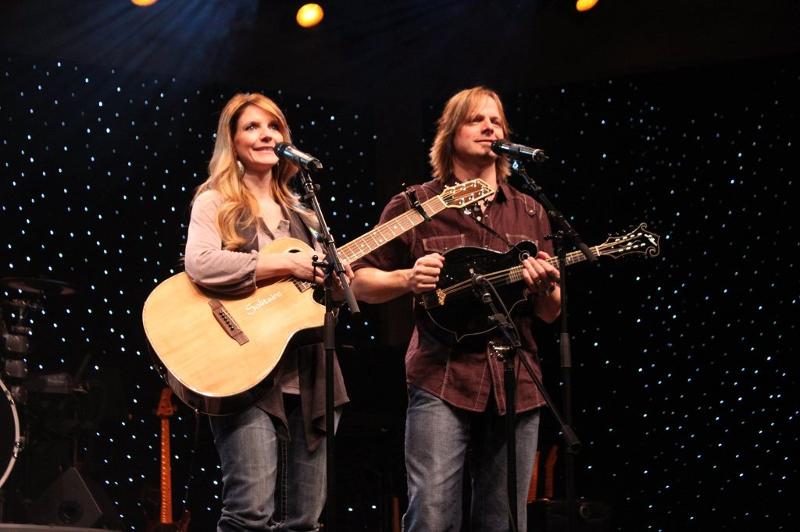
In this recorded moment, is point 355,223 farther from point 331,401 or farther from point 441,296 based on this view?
point 331,401

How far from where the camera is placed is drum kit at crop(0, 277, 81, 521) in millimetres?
5594

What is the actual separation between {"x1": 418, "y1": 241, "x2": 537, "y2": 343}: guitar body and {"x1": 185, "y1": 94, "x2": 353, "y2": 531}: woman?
375 millimetres

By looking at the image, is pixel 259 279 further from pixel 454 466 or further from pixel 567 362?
pixel 567 362

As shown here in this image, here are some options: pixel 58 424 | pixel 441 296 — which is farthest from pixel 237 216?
pixel 58 424

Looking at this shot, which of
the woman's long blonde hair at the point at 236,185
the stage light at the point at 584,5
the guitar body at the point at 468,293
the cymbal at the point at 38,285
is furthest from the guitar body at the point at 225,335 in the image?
the stage light at the point at 584,5

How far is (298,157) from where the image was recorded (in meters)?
3.05

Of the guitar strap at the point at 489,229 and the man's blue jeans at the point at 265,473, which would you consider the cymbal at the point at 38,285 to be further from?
the guitar strap at the point at 489,229

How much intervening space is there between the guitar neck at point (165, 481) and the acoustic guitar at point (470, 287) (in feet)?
9.59

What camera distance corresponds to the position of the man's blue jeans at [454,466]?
3203mm

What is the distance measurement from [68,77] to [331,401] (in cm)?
414

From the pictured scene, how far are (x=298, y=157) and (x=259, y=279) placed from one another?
476 mm

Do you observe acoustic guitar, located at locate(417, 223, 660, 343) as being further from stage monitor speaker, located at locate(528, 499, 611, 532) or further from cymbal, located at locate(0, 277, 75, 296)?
cymbal, located at locate(0, 277, 75, 296)

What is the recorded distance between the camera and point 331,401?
2869 millimetres

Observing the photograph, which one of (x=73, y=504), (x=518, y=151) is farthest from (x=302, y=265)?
(x=73, y=504)
